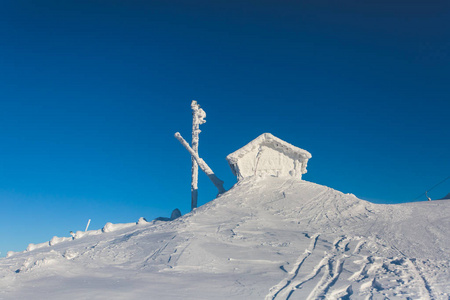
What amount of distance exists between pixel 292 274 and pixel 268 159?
42.0 feet

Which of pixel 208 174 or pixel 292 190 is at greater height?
pixel 208 174

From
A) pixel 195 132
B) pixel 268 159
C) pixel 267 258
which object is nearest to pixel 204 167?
pixel 195 132

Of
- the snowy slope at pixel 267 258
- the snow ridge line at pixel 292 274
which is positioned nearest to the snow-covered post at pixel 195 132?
the snowy slope at pixel 267 258

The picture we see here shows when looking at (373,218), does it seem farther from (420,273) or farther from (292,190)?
(420,273)

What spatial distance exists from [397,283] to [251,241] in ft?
15.7

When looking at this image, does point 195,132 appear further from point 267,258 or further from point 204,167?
point 267,258

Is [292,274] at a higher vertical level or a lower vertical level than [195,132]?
lower

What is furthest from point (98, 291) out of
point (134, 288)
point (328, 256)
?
point (328, 256)

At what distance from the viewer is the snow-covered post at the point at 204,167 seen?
22.3 meters

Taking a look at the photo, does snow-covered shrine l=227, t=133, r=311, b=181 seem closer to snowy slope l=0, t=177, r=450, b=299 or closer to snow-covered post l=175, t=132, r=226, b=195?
snow-covered post l=175, t=132, r=226, b=195

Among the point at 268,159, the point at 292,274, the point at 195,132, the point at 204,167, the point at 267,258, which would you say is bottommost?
the point at 292,274

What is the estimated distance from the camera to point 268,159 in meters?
21.6

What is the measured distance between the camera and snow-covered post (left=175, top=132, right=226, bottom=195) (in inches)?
878

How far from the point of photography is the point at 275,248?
36.7 ft
